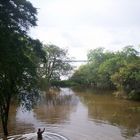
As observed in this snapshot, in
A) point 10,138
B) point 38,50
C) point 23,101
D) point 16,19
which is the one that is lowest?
point 10,138

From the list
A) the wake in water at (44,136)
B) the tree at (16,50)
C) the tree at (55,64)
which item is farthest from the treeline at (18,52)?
the tree at (55,64)

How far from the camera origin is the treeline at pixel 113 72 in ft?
145

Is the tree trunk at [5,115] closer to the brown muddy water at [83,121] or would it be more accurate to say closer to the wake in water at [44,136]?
the wake in water at [44,136]

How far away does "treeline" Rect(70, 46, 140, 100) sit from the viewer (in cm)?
4406

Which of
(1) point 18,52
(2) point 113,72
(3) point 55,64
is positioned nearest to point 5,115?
(1) point 18,52

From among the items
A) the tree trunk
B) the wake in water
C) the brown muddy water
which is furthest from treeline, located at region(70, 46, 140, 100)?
the tree trunk

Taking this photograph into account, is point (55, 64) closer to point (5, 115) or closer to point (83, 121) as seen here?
point (83, 121)

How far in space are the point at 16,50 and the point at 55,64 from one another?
4357 cm

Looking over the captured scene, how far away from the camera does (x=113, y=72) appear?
55.2 metres

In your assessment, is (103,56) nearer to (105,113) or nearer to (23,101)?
(105,113)

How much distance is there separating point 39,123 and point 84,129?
4.26 m

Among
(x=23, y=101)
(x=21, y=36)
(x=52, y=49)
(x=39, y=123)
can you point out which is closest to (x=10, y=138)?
(x=23, y=101)

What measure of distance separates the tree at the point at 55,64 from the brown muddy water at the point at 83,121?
65.4ft

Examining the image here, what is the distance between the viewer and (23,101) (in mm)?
20906
